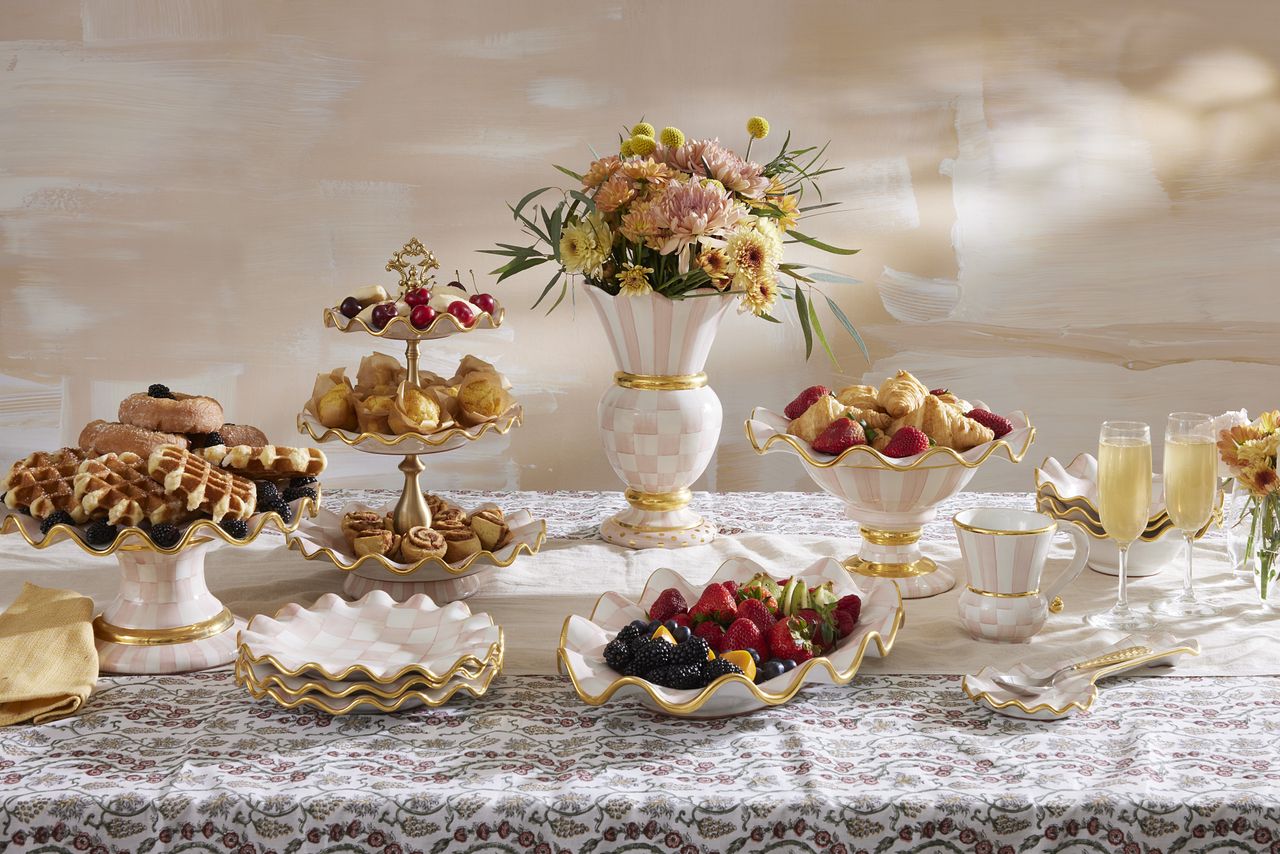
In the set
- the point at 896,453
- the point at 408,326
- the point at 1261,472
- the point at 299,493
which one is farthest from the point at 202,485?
the point at 1261,472

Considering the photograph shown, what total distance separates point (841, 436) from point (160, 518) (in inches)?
36.7

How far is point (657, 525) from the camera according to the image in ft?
6.97

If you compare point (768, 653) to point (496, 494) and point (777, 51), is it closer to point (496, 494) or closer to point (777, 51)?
point (496, 494)

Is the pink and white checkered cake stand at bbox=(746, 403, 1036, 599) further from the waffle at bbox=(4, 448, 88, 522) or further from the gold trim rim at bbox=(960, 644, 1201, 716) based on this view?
the waffle at bbox=(4, 448, 88, 522)

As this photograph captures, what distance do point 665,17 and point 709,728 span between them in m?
3.31

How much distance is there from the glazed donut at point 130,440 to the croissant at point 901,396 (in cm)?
104

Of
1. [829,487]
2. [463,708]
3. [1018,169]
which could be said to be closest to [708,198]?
[829,487]

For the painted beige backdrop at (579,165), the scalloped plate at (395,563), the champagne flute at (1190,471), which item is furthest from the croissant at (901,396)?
the painted beige backdrop at (579,165)

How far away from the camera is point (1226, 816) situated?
115 centimetres

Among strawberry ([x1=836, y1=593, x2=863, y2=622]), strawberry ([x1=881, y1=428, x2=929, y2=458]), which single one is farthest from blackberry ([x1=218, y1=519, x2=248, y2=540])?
strawberry ([x1=881, y1=428, x2=929, y2=458])

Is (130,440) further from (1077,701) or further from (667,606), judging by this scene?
(1077,701)

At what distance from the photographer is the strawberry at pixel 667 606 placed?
1.50 metres

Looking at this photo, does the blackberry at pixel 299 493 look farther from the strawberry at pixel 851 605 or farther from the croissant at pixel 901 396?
the croissant at pixel 901 396

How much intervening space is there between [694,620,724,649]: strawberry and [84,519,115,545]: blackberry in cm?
73
